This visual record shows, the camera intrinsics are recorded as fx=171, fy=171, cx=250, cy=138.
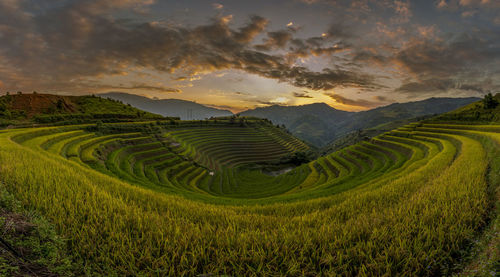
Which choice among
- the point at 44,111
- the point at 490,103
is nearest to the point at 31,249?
the point at 490,103

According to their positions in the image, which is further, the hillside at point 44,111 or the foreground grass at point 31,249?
the hillside at point 44,111

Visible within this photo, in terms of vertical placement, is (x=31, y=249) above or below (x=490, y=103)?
below

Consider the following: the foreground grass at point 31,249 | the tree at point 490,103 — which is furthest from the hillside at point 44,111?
the tree at point 490,103

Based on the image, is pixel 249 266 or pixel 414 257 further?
pixel 414 257

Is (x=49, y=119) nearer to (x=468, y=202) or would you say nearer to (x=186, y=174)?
(x=186, y=174)

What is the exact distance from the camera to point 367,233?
2941mm

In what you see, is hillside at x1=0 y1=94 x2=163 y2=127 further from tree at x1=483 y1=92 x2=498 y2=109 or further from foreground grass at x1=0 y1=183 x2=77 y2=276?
tree at x1=483 y1=92 x2=498 y2=109

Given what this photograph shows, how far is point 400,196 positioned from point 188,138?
50084mm

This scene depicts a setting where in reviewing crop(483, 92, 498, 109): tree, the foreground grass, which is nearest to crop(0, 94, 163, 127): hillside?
the foreground grass

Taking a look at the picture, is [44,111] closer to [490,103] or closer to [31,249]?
[31,249]

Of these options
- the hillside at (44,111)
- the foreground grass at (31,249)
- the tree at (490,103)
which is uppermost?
the tree at (490,103)

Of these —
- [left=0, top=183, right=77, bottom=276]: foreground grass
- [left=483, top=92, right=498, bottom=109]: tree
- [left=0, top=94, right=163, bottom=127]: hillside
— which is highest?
[left=483, top=92, right=498, bottom=109]: tree

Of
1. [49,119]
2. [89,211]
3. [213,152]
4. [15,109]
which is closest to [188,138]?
[213,152]

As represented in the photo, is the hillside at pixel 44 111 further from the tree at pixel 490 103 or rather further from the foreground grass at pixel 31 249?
the tree at pixel 490 103
